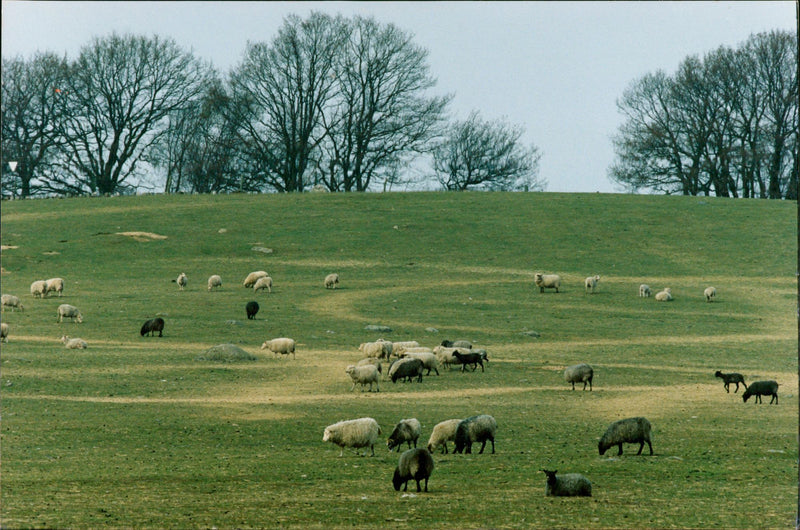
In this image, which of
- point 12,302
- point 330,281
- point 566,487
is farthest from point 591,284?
point 566,487

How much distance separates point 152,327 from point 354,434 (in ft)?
64.9

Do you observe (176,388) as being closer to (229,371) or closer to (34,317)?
(229,371)

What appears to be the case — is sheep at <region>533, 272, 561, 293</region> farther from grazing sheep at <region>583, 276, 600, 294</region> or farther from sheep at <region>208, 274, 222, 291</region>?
sheep at <region>208, 274, 222, 291</region>

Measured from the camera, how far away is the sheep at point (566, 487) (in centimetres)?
1386

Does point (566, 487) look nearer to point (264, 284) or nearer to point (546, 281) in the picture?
point (264, 284)

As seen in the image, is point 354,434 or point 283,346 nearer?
point 354,434

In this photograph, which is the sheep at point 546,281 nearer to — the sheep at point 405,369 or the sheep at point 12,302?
the sheep at point 405,369

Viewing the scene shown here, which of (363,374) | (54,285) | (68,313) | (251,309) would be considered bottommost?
(363,374)

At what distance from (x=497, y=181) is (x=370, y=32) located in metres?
20.5

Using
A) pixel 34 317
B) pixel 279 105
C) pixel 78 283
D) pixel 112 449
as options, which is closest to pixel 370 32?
pixel 279 105

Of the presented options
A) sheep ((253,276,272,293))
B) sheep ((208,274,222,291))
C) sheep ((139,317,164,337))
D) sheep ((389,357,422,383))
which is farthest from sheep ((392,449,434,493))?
sheep ((208,274,222,291))

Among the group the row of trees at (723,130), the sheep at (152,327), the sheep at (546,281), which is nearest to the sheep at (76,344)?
the sheep at (152,327)

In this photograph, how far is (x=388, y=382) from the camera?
27359mm

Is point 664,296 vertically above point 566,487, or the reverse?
point 664,296
